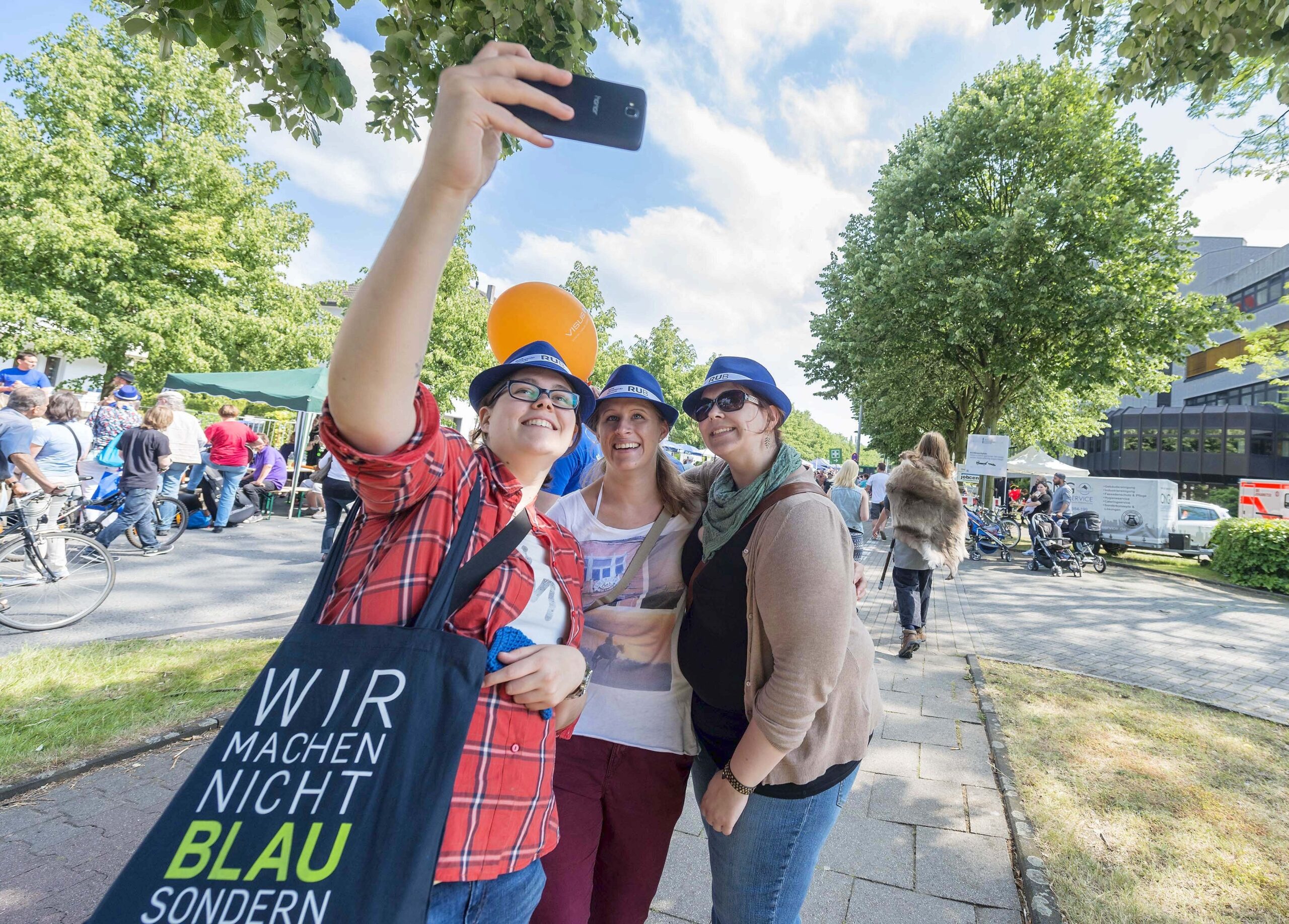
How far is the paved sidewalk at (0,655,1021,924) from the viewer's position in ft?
8.63

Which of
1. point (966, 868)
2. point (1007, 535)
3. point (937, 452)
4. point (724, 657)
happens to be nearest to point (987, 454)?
point (1007, 535)

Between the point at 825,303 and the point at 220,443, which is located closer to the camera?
the point at 220,443

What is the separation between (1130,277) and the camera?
15.4 m

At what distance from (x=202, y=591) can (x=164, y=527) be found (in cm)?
323

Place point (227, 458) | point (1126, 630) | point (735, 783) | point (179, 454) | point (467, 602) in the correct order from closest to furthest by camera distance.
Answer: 1. point (467, 602)
2. point (735, 783)
3. point (1126, 630)
4. point (179, 454)
5. point (227, 458)

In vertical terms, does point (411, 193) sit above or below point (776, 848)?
above

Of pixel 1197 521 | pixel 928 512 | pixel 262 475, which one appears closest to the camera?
pixel 928 512

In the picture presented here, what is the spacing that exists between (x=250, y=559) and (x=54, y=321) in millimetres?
15207

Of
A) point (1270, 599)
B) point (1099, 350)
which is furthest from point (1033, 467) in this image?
point (1270, 599)

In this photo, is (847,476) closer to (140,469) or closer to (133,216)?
(140,469)

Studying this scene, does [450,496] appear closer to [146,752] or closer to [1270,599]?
[146,752]

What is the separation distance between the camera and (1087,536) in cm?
1464

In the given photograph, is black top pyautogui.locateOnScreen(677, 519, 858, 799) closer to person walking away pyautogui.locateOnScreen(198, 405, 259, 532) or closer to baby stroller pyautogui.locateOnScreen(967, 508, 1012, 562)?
person walking away pyautogui.locateOnScreen(198, 405, 259, 532)

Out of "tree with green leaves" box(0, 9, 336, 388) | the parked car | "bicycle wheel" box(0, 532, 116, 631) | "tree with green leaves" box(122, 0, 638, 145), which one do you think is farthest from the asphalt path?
the parked car
